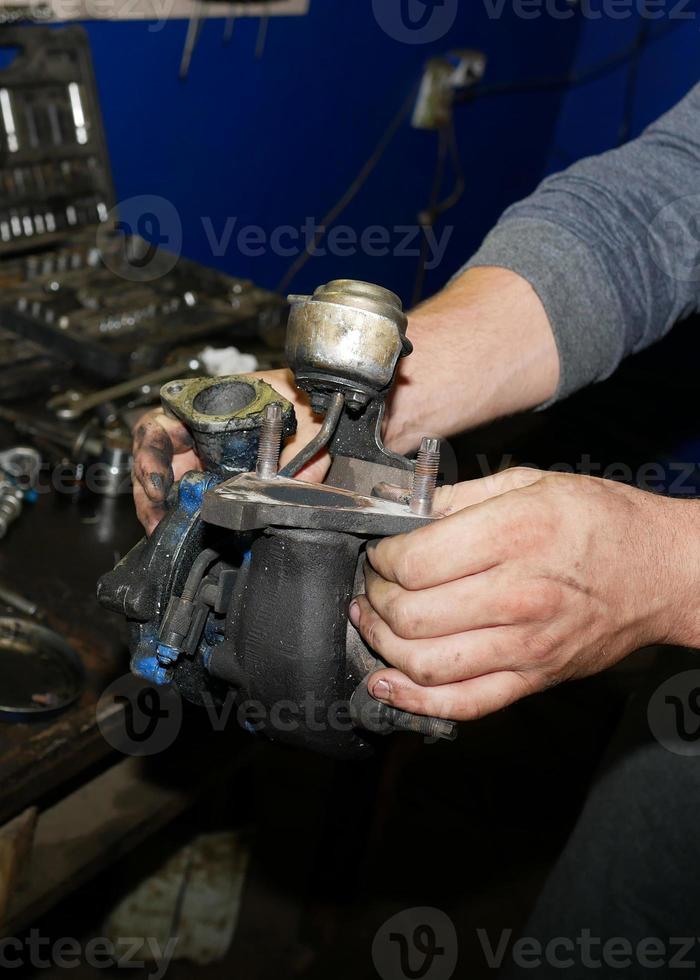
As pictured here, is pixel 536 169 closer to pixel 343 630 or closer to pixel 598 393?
pixel 598 393

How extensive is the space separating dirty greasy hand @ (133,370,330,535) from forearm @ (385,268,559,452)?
0.12m

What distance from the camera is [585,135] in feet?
11.5

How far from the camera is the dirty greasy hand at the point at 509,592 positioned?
63 cm

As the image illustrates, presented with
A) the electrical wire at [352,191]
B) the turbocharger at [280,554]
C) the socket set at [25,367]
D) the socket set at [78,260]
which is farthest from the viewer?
the electrical wire at [352,191]

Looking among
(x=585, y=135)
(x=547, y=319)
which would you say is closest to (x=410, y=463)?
(x=547, y=319)

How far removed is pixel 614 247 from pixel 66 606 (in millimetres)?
747

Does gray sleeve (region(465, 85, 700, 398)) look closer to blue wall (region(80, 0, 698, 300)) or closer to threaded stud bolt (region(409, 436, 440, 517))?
threaded stud bolt (region(409, 436, 440, 517))

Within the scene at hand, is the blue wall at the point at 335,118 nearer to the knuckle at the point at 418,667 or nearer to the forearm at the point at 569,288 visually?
the forearm at the point at 569,288

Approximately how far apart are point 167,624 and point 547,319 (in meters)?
0.59

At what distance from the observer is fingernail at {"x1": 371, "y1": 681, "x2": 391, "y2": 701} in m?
0.64

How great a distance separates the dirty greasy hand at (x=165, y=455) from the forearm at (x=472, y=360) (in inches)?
4.8

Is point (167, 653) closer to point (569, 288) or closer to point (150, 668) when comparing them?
point (150, 668)

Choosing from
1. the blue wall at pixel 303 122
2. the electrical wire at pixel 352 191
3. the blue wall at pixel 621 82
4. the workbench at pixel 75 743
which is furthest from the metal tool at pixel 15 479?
the blue wall at pixel 621 82

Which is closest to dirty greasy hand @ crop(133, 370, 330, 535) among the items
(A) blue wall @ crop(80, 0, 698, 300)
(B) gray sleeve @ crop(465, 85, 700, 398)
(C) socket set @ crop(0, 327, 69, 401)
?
(B) gray sleeve @ crop(465, 85, 700, 398)
